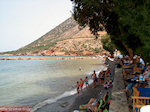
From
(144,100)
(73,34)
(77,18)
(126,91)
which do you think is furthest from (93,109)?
(73,34)

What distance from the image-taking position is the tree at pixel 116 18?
6.15 m

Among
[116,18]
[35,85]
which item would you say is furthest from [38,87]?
[116,18]

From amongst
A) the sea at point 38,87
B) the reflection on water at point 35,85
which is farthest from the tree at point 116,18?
the reflection on water at point 35,85

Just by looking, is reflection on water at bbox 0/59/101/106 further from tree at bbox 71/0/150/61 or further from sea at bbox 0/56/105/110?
tree at bbox 71/0/150/61

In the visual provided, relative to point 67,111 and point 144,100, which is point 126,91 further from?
point 67,111

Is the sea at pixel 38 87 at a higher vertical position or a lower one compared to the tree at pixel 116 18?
lower

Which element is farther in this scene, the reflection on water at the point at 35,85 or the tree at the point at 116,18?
the reflection on water at the point at 35,85

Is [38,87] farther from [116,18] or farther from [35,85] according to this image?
[116,18]

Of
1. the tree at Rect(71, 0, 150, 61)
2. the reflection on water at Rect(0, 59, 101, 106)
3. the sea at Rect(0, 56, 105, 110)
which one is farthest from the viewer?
the reflection on water at Rect(0, 59, 101, 106)

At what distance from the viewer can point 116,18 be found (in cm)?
1131

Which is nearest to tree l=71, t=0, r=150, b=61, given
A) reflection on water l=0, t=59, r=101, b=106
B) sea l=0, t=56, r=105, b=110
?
sea l=0, t=56, r=105, b=110

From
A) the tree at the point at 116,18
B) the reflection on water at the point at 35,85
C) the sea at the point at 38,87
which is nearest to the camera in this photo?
the tree at the point at 116,18

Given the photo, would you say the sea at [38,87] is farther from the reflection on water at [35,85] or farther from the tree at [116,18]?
the tree at [116,18]

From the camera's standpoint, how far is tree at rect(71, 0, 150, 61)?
615 centimetres
